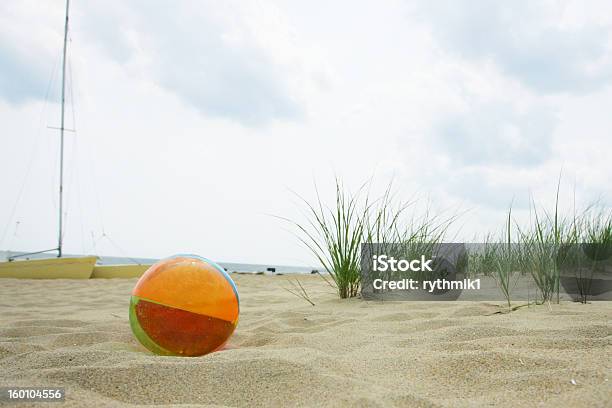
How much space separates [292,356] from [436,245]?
2.54 metres

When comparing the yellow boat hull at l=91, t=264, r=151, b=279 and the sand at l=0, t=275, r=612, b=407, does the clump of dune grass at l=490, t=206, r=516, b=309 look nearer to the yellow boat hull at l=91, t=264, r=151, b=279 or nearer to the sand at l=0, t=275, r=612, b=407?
the sand at l=0, t=275, r=612, b=407

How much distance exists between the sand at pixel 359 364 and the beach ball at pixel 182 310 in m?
0.12

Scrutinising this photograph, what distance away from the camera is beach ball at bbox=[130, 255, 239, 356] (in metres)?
2.13

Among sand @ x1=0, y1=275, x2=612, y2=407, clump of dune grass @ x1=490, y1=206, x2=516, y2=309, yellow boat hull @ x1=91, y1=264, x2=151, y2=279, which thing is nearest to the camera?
sand @ x1=0, y1=275, x2=612, y2=407

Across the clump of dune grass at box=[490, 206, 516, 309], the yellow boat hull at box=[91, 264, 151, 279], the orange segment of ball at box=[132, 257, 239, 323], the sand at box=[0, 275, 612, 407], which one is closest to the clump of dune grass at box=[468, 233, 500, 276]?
the clump of dune grass at box=[490, 206, 516, 309]

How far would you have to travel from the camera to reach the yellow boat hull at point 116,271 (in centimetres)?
979

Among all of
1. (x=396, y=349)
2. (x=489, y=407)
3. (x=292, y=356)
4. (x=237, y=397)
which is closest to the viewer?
Answer: (x=489, y=407)

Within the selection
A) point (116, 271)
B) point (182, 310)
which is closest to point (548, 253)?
point (182, 310)

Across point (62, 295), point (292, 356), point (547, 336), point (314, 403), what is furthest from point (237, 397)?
point (62, 295)

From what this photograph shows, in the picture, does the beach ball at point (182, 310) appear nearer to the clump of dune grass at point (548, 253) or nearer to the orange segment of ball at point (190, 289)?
the orange segment of ball at point (190, 289)

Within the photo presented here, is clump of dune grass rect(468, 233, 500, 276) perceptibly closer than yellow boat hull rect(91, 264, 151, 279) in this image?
Yes

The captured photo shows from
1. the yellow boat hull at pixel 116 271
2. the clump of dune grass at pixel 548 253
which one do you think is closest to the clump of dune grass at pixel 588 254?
the clump of dune grass at pixel 548 253

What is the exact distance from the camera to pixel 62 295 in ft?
18.5

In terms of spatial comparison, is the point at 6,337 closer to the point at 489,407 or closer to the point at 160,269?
the point at 160,269
